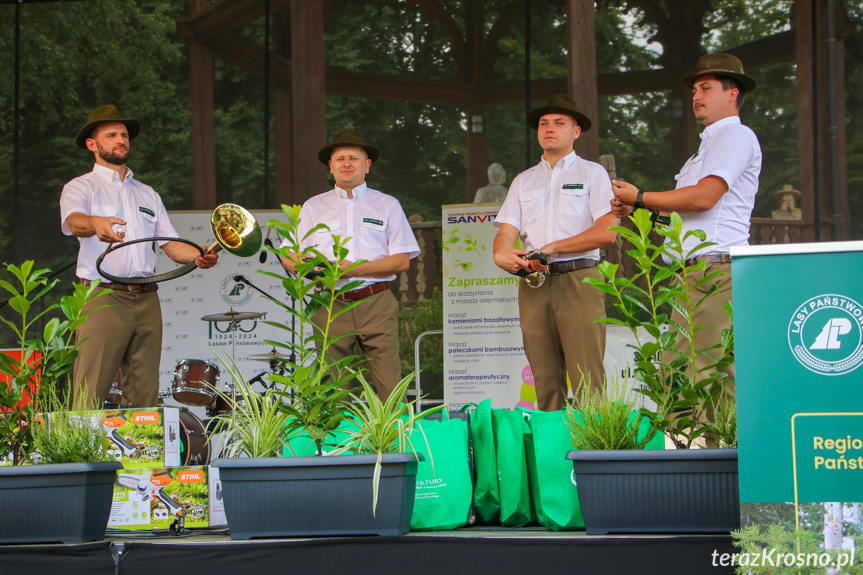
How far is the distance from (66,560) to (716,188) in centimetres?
233

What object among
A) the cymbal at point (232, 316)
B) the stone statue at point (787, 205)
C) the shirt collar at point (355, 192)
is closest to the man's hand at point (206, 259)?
the shirt collar at point (355, 192)

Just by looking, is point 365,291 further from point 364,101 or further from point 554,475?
point 364,101

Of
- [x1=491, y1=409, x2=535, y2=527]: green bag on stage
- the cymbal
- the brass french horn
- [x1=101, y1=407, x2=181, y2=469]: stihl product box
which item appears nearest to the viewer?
[x1=491, y1=409, x2=535, y2=527]: green bag on stage

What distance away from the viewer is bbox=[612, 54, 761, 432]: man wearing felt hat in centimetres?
325

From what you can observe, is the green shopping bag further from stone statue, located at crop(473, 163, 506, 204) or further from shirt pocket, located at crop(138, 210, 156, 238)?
stone statue, located at crop(473, 163, 506, 204)

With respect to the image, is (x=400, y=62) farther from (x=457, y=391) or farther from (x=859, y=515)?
(x=859, y=515)

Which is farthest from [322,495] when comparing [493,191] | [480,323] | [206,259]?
[493,191]

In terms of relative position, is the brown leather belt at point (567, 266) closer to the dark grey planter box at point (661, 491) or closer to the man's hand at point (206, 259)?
the man's hand at point (206, 259)

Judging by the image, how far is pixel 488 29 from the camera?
7781 millimetres

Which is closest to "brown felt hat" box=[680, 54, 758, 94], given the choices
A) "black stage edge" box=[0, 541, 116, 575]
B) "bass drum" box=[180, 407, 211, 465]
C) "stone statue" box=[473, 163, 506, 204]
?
"black stage edge" box=[0, 541, 116, 575]

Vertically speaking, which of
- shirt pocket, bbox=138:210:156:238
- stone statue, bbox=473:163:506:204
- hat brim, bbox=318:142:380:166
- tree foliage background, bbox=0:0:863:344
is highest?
tree foliage background, bbox=0:0:863:344

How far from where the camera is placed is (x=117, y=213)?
4.21 meters

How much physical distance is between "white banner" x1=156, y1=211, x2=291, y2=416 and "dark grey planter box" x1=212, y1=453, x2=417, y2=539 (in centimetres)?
413

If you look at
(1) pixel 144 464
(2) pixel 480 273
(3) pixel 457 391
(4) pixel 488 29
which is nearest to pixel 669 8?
(4) pixel 488 29
